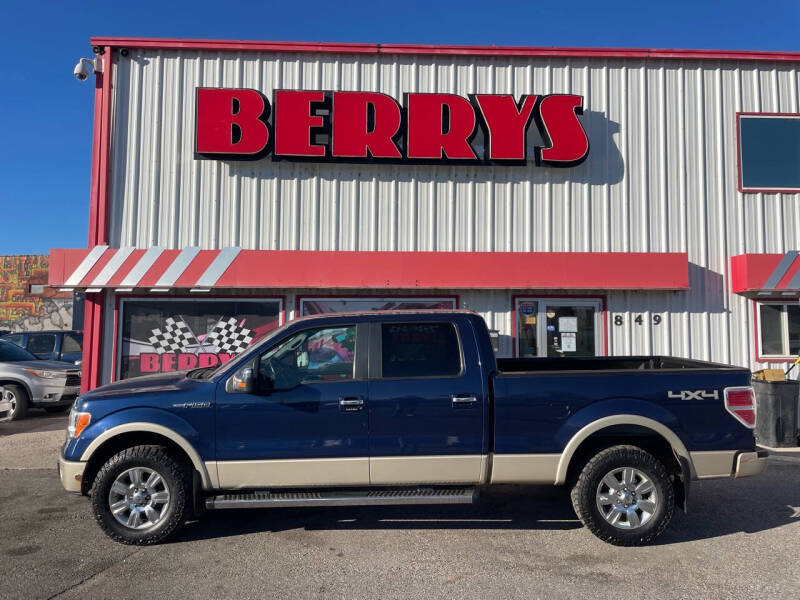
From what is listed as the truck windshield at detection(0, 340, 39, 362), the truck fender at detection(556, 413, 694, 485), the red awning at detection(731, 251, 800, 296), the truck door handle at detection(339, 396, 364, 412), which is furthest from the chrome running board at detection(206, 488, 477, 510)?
the truck windshield at detection(0, 340, 39, 362)

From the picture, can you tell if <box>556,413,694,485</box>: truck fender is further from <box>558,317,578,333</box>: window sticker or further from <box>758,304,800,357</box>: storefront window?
<box>758,304,800,357</box>: storefront window

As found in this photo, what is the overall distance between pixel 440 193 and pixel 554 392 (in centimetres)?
624

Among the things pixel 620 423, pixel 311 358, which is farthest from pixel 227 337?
pixel 620 423

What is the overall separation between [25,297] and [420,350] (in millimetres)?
41873

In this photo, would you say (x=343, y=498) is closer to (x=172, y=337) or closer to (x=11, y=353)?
(x=172, y=337)

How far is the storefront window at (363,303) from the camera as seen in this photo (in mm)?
9859

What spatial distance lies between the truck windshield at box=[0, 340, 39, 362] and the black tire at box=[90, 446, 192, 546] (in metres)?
8.84

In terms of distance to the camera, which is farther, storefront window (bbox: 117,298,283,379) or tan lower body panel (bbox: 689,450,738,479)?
storefront window (bbox: 117,298,283,379)

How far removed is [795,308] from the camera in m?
10.2

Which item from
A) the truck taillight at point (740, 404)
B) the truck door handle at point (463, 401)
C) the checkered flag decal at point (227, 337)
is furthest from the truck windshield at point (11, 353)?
the truck taillight at point (740, 404)

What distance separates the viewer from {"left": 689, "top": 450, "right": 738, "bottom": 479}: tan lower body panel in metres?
4.56

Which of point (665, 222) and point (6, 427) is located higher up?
point (665, 222)

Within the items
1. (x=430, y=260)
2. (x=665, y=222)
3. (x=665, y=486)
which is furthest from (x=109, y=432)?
(x=665, y=222)

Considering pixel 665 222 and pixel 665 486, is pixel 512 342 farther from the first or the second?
pixel 665 486
